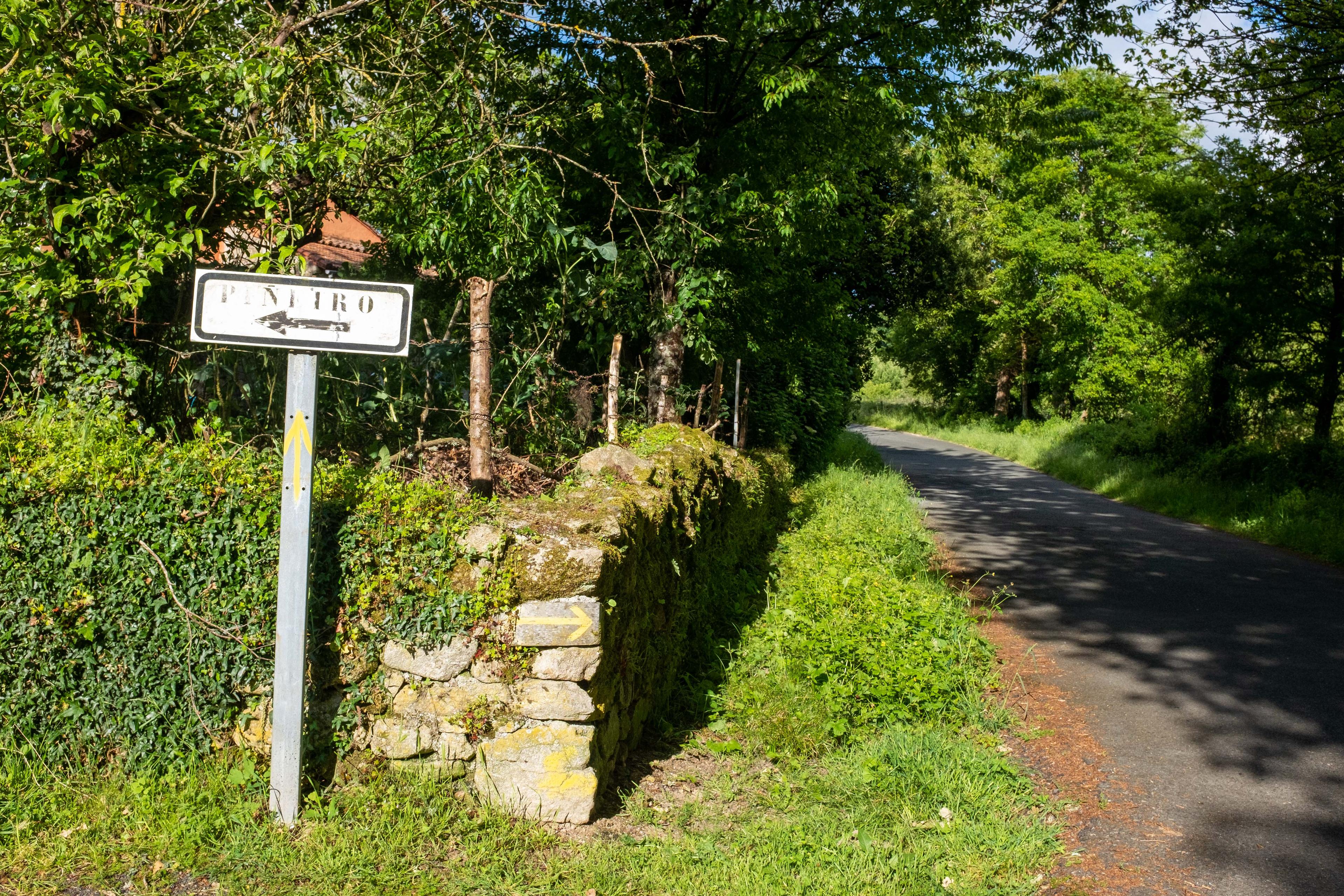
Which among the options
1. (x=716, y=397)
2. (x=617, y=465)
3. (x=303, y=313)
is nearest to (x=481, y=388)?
(x=617, y=465)

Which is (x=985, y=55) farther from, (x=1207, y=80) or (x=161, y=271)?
(x=161, y=271)

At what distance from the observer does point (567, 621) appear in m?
4.11

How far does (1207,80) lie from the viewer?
12109mm

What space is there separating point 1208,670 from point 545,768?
524cm

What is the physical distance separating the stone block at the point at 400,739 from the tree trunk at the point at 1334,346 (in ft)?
52.4

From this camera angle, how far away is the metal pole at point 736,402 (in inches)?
485

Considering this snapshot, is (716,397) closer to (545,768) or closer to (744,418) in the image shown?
(744,418)

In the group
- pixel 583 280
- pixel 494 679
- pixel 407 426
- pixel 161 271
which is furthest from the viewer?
pixel 583 280

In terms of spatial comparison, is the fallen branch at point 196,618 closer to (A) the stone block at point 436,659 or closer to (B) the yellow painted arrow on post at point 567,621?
(A) the stone block at point 436,659

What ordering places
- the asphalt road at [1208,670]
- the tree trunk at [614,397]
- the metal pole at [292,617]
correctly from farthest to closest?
the tree trunk at [614,397] < the asphalt road at [1208,670] < the metal pole at [292,617]

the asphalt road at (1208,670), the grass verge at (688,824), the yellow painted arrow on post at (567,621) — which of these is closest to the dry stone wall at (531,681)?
the yellow painted arrow on post at (567,621)

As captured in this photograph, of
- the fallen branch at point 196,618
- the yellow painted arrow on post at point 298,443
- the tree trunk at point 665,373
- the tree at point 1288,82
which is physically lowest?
the fallen branch at point 196,618

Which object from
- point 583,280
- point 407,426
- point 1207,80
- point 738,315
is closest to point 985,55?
point 1207,80

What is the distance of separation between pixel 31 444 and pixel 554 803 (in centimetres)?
292
